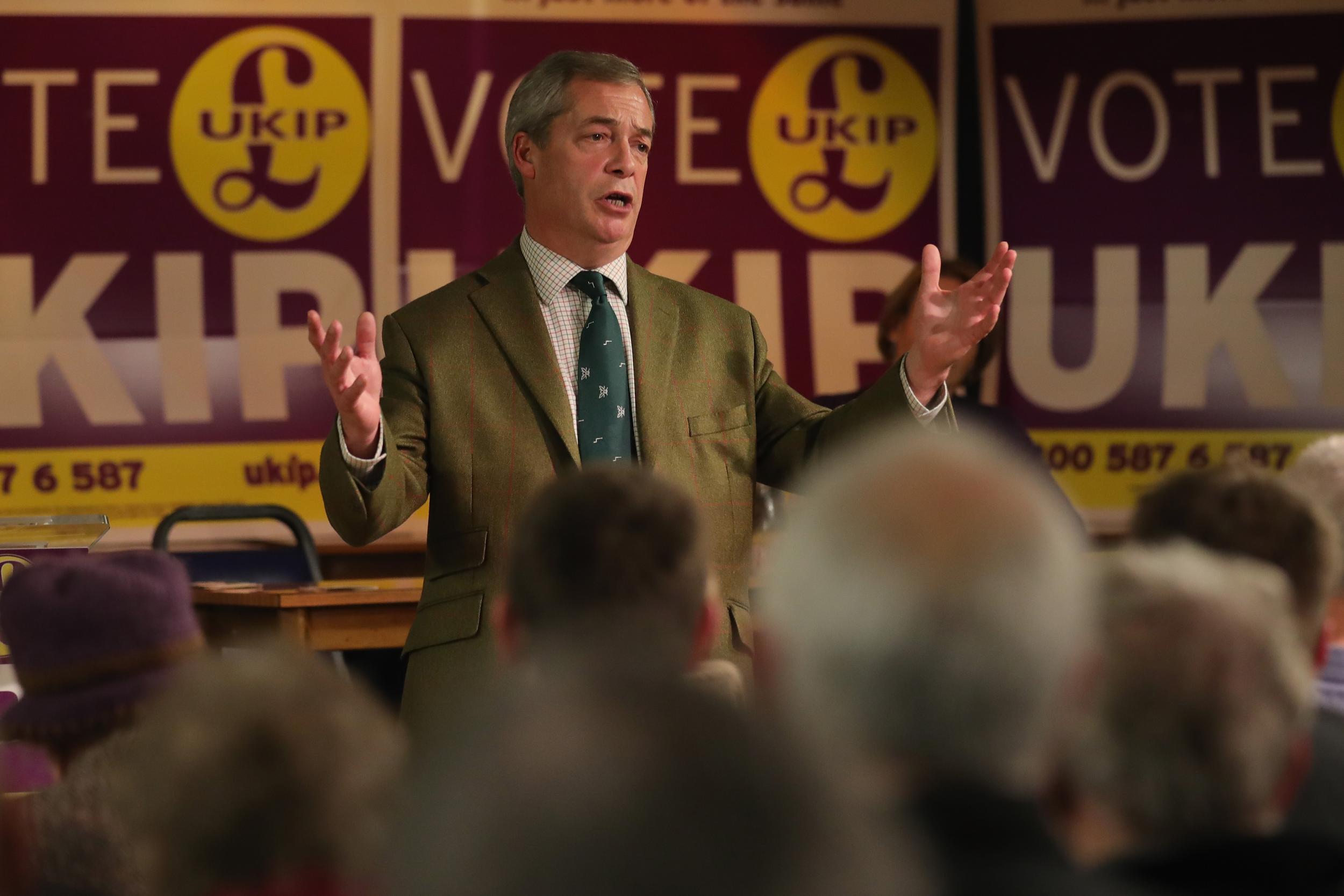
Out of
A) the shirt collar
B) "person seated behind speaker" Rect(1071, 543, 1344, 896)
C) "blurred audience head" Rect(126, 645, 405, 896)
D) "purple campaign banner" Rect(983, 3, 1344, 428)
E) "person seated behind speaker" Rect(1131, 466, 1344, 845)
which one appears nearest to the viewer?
"blurred audience head" Rect(126, 645, 405, 896)

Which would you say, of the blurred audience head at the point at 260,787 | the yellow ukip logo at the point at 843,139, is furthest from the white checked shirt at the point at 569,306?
the yellow ukip logo at the point at 843,139

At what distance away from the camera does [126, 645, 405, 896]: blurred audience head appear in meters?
0.79

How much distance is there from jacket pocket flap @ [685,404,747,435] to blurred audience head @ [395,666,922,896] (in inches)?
71.9

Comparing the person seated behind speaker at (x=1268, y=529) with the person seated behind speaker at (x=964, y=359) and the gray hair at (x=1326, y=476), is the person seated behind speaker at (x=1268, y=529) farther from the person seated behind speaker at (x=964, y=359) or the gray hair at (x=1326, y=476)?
the person seated behind speaker at (x=964, y=359)

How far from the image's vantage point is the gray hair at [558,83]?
254 cm

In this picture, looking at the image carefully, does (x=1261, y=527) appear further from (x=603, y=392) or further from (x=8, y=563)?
(x=8, y=563)

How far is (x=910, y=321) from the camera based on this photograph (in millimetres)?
3668

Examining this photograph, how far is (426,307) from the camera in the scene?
2.46 m

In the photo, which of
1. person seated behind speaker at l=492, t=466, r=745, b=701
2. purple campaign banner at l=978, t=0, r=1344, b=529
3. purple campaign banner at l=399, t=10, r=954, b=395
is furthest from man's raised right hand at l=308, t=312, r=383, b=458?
purple campaign banner at l=978, t=0, r=1344, b=529

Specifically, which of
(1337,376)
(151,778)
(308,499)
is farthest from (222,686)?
(1337,376)

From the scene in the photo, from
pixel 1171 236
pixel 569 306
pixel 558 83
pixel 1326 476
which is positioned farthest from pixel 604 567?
pixel 1171 236

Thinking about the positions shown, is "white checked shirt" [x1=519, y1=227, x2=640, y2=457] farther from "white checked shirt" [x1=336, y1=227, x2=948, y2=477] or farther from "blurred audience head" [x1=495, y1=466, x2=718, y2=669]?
"blurred audience head" [x1=495, y1=466, x2=718, y2=669]

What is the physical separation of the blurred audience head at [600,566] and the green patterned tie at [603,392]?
3.54ft

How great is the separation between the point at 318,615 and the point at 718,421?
3.83ft
